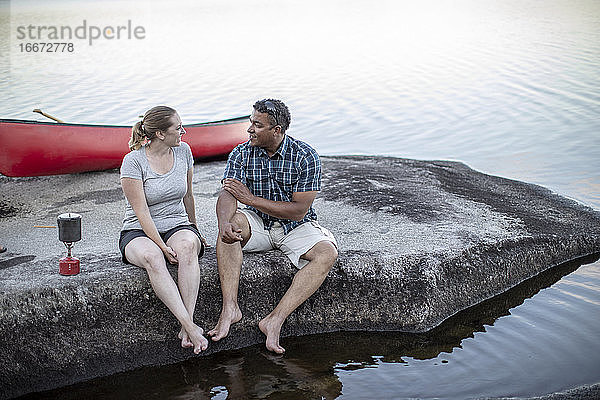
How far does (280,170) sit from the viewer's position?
4277 mm

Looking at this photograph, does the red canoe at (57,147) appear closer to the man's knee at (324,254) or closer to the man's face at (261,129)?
the man's face at (261,129)

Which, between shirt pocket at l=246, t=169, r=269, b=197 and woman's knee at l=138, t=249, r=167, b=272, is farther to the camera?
shirt pocket at l=246, t=169, r=269, b=197

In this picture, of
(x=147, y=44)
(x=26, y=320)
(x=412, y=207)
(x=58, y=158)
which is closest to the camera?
(x=26, y=320)

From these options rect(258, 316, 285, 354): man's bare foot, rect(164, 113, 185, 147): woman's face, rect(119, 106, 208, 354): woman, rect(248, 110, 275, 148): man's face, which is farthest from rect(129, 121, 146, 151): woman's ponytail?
rect(258, 316, 285, 354): man's bare foot

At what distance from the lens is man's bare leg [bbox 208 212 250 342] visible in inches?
162

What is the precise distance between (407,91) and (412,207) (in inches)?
389

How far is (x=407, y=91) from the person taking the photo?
15.1 meters

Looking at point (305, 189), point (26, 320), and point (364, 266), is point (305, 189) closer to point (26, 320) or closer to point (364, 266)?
point (364, 266)

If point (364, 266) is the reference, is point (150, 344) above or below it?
below

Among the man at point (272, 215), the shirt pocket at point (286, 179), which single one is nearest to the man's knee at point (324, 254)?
the man at point (272, 215)

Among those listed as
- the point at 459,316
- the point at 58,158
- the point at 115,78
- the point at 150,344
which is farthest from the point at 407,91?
the point at 150,344

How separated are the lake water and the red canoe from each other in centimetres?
337

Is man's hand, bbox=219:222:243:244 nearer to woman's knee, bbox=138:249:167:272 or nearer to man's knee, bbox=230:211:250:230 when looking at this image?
man's knee, bbox=230:211:250:230

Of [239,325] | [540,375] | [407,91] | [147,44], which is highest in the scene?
[147,44]
